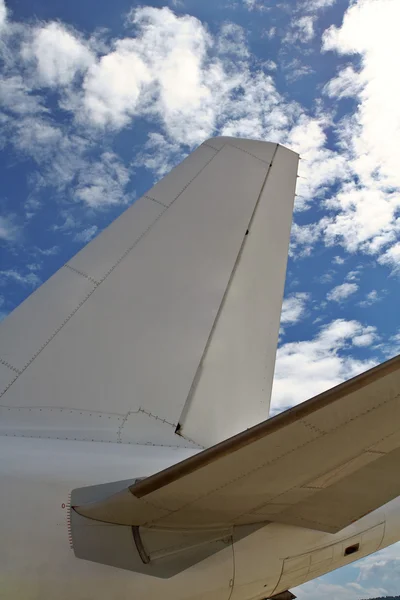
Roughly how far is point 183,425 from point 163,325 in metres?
1.15

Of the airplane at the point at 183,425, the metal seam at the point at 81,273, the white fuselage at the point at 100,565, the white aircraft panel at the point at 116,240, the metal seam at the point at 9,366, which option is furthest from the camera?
the white aircraft panel at the point at 116,240

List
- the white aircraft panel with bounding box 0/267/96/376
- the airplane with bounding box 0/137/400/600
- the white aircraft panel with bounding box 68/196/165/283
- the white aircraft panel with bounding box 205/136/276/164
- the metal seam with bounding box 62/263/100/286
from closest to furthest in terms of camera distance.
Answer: the airplane with bounding box 0/137/400/600
the white aircraft panel with bounding box 0/267/96/376
the metal seam with bounding box 62/263/100/286
the white aircraft panel with bounding box 68/196/165/283
the white aircraft panel with bounding box 205/136/276/164

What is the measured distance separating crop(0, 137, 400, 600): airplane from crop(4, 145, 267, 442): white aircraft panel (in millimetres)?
16

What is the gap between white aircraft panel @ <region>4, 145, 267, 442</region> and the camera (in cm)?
477

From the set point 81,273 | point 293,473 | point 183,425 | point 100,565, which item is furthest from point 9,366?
point 293,473

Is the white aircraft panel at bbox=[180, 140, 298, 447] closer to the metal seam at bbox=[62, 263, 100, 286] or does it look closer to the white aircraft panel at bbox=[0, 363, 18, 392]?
the metal seam at bbox=[62, 263, 100, 286]

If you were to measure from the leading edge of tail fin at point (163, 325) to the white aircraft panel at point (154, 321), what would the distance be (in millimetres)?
12

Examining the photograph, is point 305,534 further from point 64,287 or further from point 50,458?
point 64,287

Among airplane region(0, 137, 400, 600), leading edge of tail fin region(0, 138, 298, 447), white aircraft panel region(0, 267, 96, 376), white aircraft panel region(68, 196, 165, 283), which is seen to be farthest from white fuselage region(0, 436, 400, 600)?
white aircraft panel region(68, 196, 165, 283)

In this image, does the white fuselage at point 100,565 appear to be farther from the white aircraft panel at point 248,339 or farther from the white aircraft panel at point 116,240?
the white aircraft panel at point 116,240

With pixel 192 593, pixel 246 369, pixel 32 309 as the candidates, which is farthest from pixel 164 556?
pixel 32 309

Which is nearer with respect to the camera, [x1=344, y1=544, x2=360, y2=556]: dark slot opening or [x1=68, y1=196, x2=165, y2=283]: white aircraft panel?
[x1=344, y1=544, x2=360, y2=556]: dark slot opening

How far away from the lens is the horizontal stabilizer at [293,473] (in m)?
2.49

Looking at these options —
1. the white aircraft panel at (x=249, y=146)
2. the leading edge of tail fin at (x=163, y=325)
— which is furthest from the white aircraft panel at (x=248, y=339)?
the white aircraft panel at (x=249, y=146)
